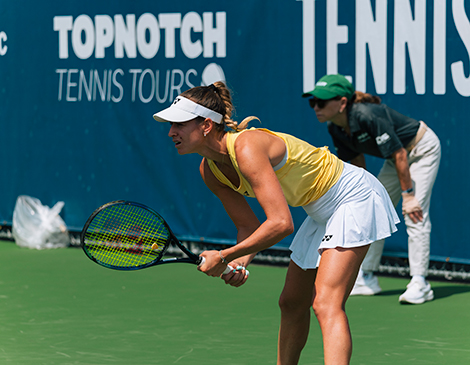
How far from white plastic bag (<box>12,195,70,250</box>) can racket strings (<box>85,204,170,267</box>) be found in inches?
146

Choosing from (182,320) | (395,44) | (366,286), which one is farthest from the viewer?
(395,44)

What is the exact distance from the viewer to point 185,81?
22.4ft

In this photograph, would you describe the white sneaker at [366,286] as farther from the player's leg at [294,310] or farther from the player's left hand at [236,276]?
the player's left hand at [236,276]

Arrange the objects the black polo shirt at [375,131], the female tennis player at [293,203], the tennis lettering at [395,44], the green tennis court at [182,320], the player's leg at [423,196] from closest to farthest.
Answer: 1. the female tennis player at [293,203]
2. the green tennis court at [182,320]
3. the black polo shirt at [375,131]
4. the player's leg at [423,196]
5. the tennis lettering at [395,44]

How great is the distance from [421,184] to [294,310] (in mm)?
2171

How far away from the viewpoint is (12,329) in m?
4.68

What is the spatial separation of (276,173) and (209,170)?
0.34 metres

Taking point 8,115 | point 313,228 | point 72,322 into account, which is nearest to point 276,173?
point 313,228

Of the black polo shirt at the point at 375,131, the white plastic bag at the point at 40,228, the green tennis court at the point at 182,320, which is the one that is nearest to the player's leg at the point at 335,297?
the green tennis court at the point at 182,320

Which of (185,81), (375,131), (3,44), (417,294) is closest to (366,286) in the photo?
(417,294)

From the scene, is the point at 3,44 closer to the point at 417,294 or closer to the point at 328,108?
the point at 328,108

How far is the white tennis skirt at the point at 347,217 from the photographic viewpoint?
10.8 feet

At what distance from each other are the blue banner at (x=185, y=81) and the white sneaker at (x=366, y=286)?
1.98ft

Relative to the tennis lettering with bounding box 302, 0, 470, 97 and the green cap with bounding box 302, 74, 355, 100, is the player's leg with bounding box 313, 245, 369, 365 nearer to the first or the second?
the green cap with bounding box 302, 74, 355, 100
